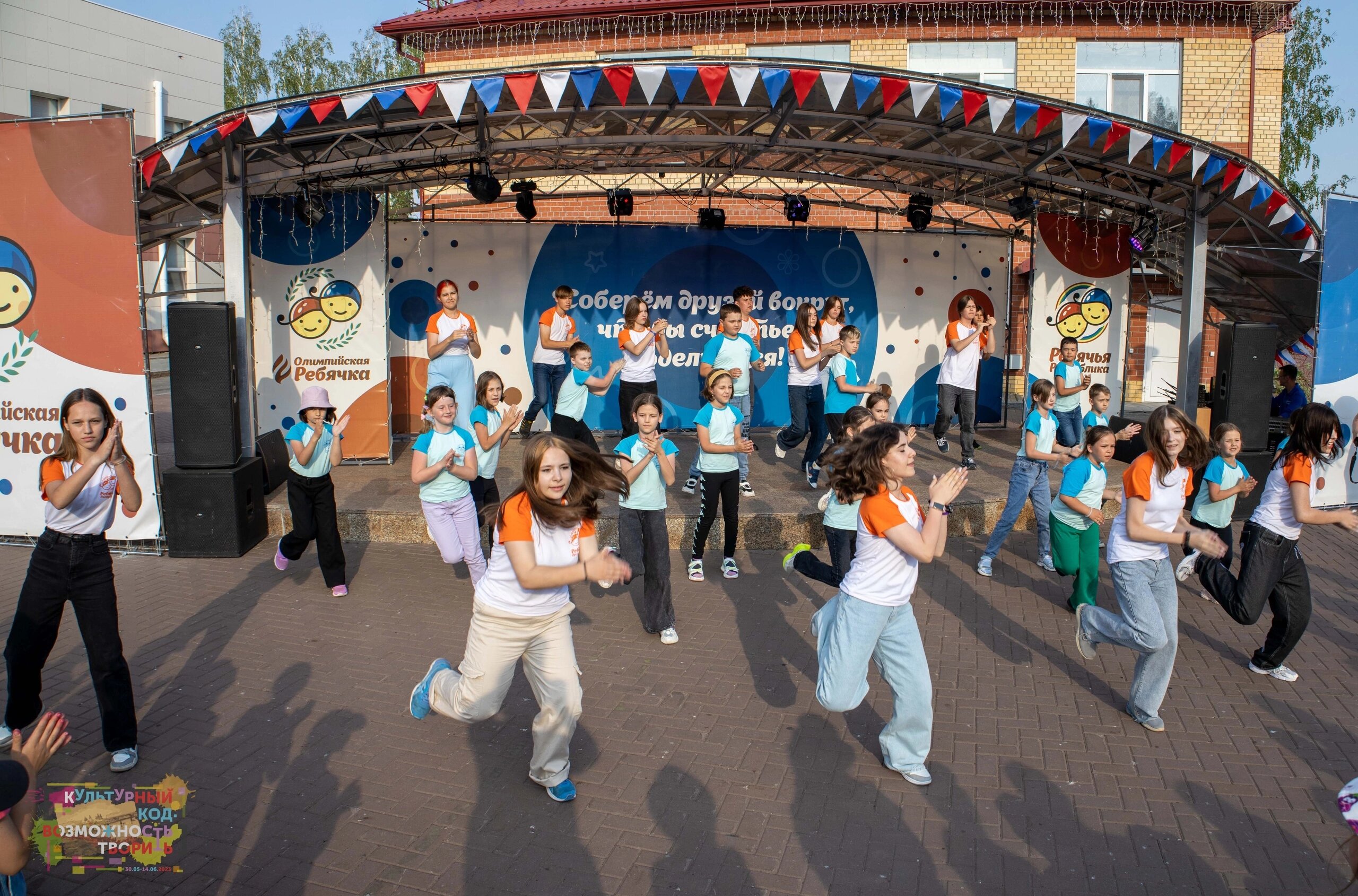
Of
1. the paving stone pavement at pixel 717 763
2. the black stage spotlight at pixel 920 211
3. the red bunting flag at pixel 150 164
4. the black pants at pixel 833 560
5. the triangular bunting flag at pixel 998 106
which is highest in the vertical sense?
the triangular bunting flag at pixel 998 106

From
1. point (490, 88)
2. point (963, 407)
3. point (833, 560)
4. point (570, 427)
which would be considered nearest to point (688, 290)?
point (963, 407)

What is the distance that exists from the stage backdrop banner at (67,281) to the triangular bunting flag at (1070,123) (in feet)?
26.0

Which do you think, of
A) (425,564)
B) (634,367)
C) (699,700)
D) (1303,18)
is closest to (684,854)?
(699,700)

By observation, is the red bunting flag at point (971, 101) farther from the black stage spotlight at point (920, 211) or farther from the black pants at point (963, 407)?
the black stage spotlight at point (920, 211)

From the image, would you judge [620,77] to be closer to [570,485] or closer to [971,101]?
[971,101]

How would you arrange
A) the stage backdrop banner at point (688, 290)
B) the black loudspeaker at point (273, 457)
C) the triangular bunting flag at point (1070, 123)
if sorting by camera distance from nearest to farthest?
the triangular bunting flag at point (1070, 123), the black loudspeaker at point (273, 457), the stage backdrop banner at point (688, 290)

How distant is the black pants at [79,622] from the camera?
14.2ft

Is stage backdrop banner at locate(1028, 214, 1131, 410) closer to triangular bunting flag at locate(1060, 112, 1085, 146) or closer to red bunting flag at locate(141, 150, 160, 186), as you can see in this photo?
triangular bunting flag at locate(1060, 112, 1085, 146)

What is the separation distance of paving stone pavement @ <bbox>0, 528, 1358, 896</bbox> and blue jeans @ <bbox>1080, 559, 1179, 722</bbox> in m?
0.26

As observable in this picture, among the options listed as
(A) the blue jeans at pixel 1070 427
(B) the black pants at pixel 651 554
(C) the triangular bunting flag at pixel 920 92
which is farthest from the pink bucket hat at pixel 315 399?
(A) the blue jeans at pixel 1070 427

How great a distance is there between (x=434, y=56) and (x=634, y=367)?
1203 cm

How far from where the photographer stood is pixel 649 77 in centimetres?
766

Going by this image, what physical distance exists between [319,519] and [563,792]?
145 inches

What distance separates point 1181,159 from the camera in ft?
29.3
